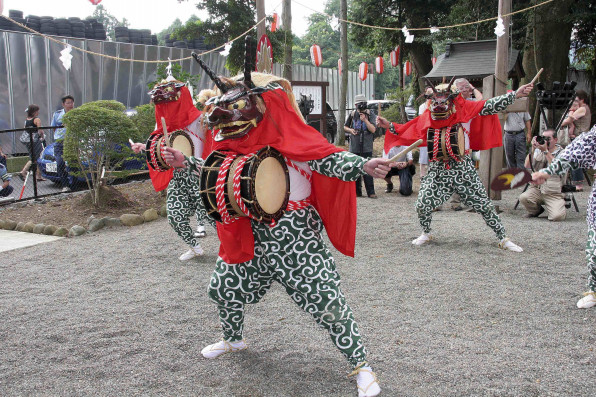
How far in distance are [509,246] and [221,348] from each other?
3869mm

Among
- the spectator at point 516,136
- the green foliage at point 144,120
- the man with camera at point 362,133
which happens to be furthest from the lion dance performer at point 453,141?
the green foliage at point 144,120

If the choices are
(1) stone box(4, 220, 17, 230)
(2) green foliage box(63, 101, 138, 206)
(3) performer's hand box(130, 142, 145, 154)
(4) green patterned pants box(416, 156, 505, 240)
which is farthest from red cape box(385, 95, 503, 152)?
(1) stone box(4, 220, 17, 230)

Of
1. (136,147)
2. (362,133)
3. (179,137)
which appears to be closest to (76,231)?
(179,137)

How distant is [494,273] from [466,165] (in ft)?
4.24

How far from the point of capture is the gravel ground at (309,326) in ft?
10.5

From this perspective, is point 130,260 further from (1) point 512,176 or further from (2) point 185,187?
(1) point 512,176

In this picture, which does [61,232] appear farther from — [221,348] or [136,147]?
[221,348]

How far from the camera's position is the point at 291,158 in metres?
3.04

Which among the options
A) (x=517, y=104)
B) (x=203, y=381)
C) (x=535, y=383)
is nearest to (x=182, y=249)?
→ (x=203, y=381)

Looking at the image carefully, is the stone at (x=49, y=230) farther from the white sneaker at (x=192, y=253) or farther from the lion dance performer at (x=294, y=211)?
the lion dance performer at (x=294, y=211)

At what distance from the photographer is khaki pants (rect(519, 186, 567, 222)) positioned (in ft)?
25.3

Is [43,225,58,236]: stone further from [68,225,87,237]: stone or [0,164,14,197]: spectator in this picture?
[0,164,14,197]: spectator

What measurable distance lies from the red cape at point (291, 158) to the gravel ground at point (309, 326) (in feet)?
2.70

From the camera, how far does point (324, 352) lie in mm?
3604
